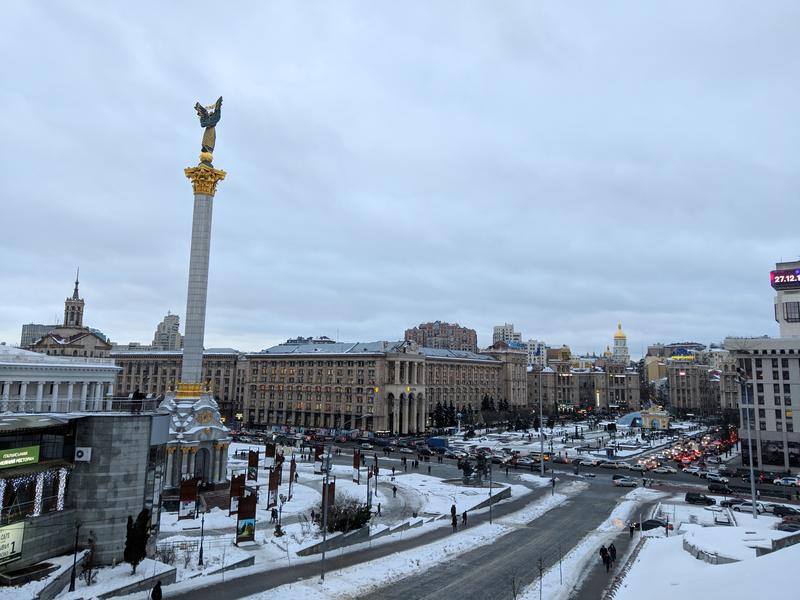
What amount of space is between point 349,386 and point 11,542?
105759mm

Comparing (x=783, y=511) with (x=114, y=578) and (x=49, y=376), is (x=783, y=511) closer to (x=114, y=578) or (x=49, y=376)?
(x=114, y=578)

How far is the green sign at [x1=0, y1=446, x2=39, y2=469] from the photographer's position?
28.9m

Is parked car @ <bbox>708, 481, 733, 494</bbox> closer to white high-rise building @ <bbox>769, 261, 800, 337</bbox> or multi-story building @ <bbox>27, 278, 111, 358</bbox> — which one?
white high-rise building @ <bbox>769, 261, 800, 337</bbox>

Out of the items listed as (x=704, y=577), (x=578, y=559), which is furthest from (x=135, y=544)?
(x=704, y=577)

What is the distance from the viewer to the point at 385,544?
38812mm

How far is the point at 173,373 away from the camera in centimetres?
15900

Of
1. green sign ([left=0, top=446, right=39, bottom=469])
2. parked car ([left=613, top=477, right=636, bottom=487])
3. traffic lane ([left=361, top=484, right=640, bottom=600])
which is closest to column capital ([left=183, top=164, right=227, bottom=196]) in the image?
green sign ([left=0, top=446, right=39, bottom=469])

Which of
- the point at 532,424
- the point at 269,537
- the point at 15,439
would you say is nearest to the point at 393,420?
the point at 532,424

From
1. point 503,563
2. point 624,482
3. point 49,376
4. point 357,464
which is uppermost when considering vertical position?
point 49,376

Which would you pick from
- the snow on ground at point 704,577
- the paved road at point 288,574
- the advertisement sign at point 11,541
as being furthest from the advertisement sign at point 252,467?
the snow on ground at point 704,577

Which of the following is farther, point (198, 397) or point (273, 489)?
point (198, 397)

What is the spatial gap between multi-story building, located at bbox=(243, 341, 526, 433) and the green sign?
9661cm

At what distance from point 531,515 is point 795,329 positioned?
2846 inches

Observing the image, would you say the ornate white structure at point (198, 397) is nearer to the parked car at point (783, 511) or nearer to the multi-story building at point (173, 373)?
the parked car at point (783, 511)
